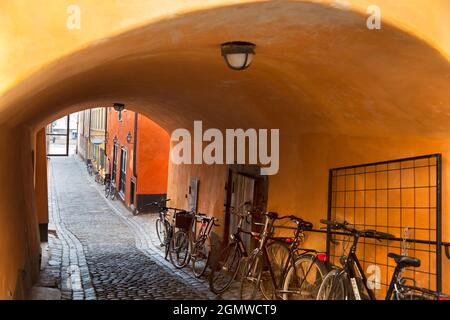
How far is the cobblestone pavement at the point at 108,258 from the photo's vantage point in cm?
753

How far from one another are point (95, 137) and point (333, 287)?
27999 mm

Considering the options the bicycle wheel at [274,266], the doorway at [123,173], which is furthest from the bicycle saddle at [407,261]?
the doorway at [123,173]

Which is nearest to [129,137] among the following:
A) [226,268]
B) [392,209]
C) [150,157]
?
[150,157]

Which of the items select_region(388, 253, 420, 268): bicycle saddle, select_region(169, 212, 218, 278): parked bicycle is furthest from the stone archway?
select_region(169, 212, 218, 278): parked bicycle

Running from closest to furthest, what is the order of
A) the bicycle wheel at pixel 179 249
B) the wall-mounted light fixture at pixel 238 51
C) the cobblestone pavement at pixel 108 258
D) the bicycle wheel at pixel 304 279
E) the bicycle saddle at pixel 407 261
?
1. the bicycle saddle at pixel 407 261
2. the wall-mounted light fixture at pixel 238 51
3. the bicycle wheel at pixel 304 279
4. the cobblestone pavement at pixel 108 258
5. the bicycle wheel at pixel 179 249

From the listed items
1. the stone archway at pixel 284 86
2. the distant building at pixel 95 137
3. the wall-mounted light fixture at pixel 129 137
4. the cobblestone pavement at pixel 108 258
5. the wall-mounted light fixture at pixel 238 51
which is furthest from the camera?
the distant building at pixel 95 137

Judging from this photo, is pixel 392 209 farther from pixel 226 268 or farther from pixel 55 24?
pixel 55 24

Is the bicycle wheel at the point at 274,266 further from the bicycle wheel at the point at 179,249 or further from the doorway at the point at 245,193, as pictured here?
the bicycle wheel at the point at 179,249

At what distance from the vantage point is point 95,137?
31172 mm

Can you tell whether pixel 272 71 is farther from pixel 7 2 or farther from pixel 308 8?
pixel 7 2

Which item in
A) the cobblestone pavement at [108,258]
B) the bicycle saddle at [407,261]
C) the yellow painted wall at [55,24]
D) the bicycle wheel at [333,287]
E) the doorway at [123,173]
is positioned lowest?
the cobblestone pavement at [108,258]

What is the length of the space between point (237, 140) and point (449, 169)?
4.88 m

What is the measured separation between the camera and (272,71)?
527 cm

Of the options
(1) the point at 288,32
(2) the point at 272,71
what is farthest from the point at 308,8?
(2) the point at 272,71
